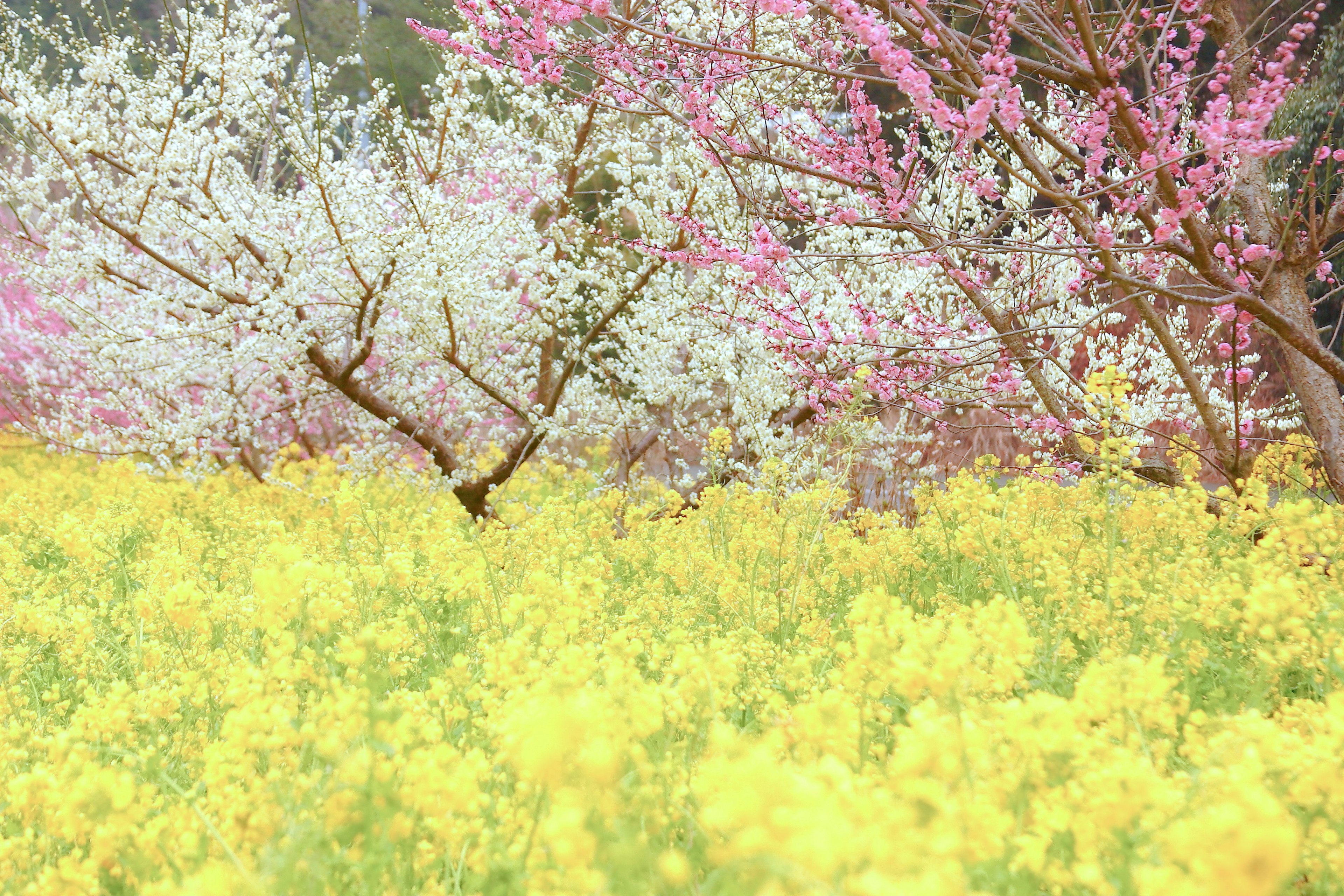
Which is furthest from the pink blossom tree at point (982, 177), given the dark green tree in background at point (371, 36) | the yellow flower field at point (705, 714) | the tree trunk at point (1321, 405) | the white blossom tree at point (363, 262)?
the dark green tree in background at point (371, 36)

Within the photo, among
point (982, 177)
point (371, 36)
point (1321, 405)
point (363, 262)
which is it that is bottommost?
point (363, 262)

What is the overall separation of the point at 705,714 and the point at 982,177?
360cm

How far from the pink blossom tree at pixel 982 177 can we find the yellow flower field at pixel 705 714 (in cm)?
74

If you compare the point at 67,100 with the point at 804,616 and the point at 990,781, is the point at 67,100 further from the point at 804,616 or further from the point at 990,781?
the point at 990,781

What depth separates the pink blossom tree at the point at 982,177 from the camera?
3.18 meters

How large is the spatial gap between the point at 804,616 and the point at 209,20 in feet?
18.6

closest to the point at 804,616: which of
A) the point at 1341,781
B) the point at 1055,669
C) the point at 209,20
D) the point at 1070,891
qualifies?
the point at 1055,669

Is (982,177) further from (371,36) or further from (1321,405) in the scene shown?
(371,36)

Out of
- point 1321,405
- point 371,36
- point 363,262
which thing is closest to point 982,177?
point 1321,405

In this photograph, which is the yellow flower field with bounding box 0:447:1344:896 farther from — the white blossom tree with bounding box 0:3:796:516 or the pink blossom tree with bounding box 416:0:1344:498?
the white blossom tree with bounding box 0:3:796:516

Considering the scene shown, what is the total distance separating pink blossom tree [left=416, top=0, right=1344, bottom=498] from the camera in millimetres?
3180

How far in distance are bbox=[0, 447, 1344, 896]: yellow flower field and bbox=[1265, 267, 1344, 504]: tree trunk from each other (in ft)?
1.15

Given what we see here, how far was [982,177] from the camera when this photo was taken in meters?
4.87

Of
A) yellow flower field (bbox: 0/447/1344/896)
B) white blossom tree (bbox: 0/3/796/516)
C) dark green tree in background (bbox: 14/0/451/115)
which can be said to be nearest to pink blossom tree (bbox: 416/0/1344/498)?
white blossom tree (bbox: 0/3/796/516)
